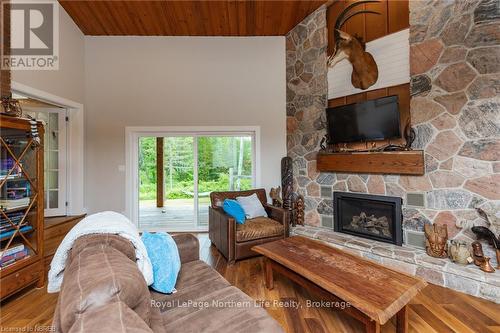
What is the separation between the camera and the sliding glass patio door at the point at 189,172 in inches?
164

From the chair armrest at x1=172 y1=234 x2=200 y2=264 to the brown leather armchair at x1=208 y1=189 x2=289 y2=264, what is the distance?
865mm

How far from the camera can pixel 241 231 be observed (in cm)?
283

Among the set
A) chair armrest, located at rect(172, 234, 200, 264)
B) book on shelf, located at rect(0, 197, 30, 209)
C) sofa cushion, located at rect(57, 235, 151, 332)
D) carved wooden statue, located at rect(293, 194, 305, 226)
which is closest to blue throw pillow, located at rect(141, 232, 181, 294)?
chair armrest, located at rect(172, 234, 200, 264)

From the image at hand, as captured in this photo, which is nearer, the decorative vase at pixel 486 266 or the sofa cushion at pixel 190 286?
the sofa cushion at pixel 190 286

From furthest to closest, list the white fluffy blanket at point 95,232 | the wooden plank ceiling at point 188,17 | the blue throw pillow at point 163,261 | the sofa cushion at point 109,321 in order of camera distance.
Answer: the wooden plank ceiling at point 188,17 < the blue throw pillow at point 163,261 < the white fluffy blanket at point 95,232 < the sofa cushion at point 109,321

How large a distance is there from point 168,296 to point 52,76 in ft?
11.2

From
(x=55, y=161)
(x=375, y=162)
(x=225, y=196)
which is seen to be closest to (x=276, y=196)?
(x=225, y=196)

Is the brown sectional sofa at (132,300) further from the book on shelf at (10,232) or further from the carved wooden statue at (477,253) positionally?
the carved wooden statue at (477,253)

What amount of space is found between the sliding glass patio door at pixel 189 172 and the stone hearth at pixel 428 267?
205cm

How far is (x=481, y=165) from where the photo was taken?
89.0 inches

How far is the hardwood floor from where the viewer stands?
172 centimetres

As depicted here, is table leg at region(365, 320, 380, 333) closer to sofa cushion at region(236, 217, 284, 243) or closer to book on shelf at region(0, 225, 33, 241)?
sofa cushion at region(236, 217, 284, 243)

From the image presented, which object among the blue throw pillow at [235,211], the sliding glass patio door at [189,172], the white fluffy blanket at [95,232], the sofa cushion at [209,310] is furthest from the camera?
the sliding glass patio door at [189,172]

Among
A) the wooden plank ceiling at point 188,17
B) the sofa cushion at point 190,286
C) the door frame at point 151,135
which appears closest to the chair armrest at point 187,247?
the sofa cushion at point 190,286
